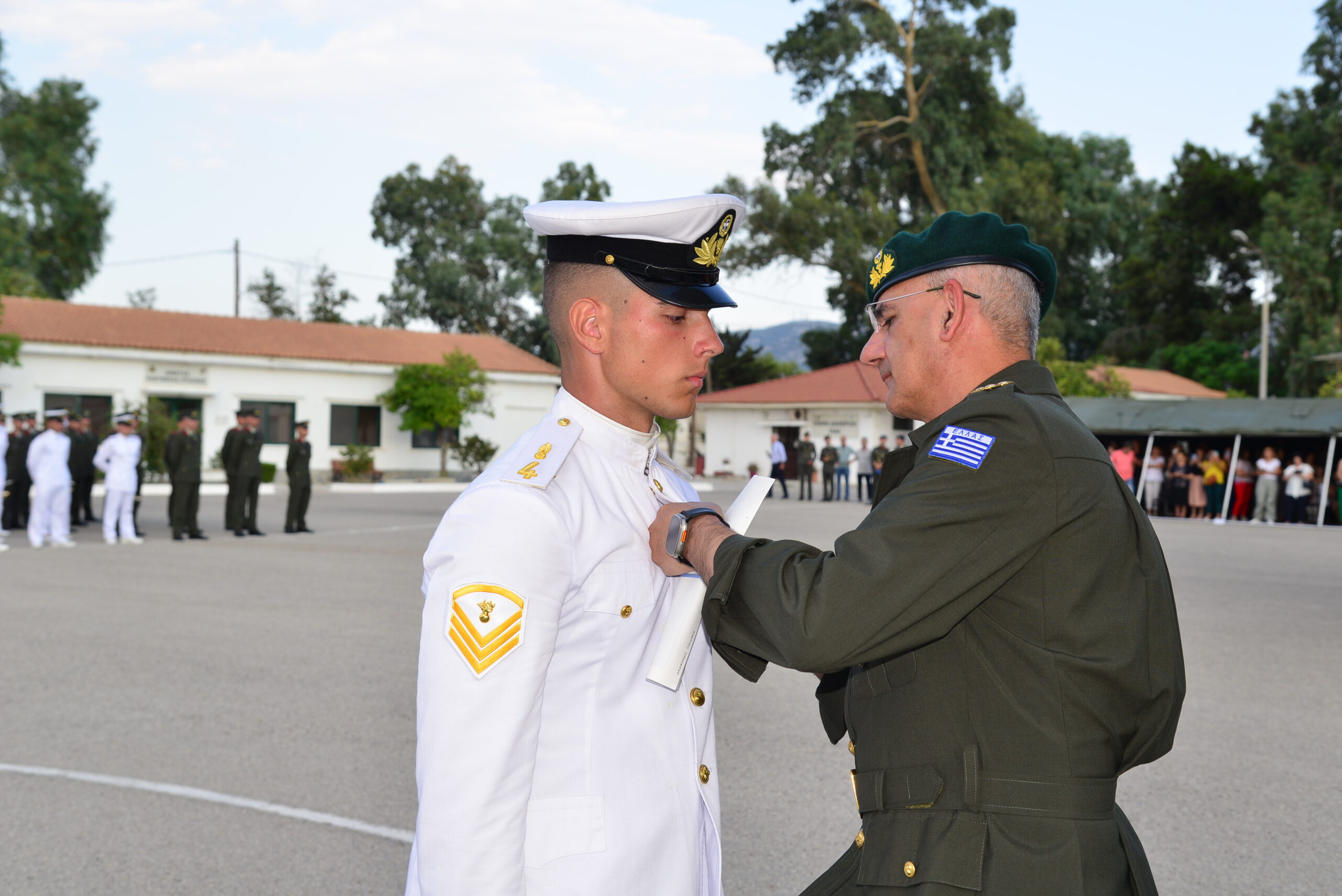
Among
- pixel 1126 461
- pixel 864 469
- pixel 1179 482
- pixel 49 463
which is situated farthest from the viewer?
pixel 864 469

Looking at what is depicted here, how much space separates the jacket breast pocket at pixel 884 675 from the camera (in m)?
1.88

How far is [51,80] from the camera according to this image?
172 feet

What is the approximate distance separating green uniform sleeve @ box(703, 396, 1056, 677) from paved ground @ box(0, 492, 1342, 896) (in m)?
2.52

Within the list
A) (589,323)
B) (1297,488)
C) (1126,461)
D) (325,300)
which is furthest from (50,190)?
(589,323)

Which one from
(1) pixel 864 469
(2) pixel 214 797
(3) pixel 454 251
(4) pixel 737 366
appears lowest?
(2) pixel 214 797

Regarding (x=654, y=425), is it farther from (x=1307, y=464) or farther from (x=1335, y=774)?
(x=1307, y=464)

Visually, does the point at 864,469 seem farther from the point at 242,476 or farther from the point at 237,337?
the point at 237,337

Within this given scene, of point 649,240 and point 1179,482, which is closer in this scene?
point 649,240

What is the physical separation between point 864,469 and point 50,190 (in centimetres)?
4192

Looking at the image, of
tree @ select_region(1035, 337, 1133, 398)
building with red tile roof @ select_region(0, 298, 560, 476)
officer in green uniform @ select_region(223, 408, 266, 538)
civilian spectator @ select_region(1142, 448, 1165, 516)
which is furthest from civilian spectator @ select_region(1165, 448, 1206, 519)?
building with red tile roof @ select_region(0, 298, 560, 476)

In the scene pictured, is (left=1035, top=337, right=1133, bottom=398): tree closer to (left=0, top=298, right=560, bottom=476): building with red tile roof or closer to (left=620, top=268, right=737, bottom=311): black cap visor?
(left=0, top=298, right=560, bottom=476): building with red tile roof

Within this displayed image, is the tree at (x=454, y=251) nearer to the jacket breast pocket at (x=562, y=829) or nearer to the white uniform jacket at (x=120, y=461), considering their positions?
the white uniform jacket at (x=120, y=461)

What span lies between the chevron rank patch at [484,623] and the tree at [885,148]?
139 feet

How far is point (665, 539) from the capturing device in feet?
6.55
